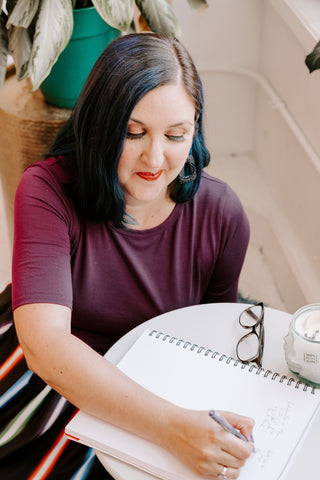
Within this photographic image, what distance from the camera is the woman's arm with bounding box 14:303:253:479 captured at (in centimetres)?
91

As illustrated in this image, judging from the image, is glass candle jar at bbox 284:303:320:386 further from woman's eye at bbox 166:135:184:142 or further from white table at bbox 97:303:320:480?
woman's eye at bbox 166:135:184:142

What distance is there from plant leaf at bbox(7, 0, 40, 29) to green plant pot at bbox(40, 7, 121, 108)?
0.51ft

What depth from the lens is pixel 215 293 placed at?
148 cm

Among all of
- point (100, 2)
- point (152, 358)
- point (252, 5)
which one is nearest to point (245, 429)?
point (152, 358)

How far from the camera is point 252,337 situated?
1.20 metres

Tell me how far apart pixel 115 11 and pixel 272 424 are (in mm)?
1086

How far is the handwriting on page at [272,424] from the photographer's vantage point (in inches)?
37.1

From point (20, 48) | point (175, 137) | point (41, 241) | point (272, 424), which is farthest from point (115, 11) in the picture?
point (272, 424)

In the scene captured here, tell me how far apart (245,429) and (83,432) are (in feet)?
0.80

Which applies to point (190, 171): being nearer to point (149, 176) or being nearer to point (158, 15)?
point (149, 176)

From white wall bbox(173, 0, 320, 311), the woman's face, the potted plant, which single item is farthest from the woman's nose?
white wall bbox(173, 0, 320, 311)

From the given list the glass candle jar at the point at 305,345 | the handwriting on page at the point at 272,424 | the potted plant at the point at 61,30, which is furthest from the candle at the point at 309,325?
the potted plant at the point at 61,30

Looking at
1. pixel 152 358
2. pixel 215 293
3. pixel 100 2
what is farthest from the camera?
pixel 100 2

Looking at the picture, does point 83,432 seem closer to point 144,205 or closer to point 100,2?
point 144,205
